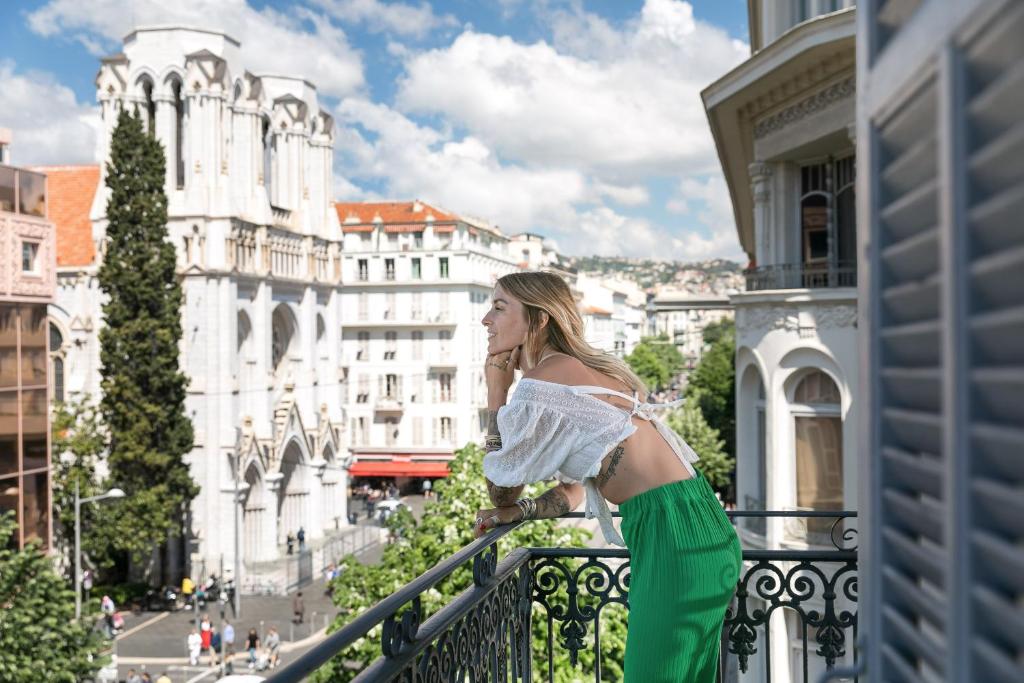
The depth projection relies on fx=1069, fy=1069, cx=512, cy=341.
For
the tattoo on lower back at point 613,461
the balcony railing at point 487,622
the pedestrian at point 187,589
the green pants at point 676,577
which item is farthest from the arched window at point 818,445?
the pedestrian at point 187,589

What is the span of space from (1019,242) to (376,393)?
211 ft

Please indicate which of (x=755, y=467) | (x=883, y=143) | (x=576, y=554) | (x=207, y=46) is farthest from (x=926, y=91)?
(x=207, y=46)

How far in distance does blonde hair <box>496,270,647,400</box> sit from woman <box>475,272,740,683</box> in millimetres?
58

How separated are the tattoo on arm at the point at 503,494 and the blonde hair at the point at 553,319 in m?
0.52

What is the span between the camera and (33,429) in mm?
24688

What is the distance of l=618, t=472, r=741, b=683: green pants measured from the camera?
3658mm

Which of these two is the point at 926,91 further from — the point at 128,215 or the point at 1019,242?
the point at 128,215

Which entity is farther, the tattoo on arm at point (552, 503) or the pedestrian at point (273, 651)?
the pedestrian at point (273, 651)

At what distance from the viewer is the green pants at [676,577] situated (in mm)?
3658

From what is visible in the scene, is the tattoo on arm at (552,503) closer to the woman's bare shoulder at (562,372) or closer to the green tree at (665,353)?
the woman's bare shoulder at (562,372)

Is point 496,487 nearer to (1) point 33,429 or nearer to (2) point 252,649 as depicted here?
(1) point 33,429

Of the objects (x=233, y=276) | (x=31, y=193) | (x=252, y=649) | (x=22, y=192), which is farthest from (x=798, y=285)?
(x=233, y=276)

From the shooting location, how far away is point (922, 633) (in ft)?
5.86

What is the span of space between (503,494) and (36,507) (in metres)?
23.3
